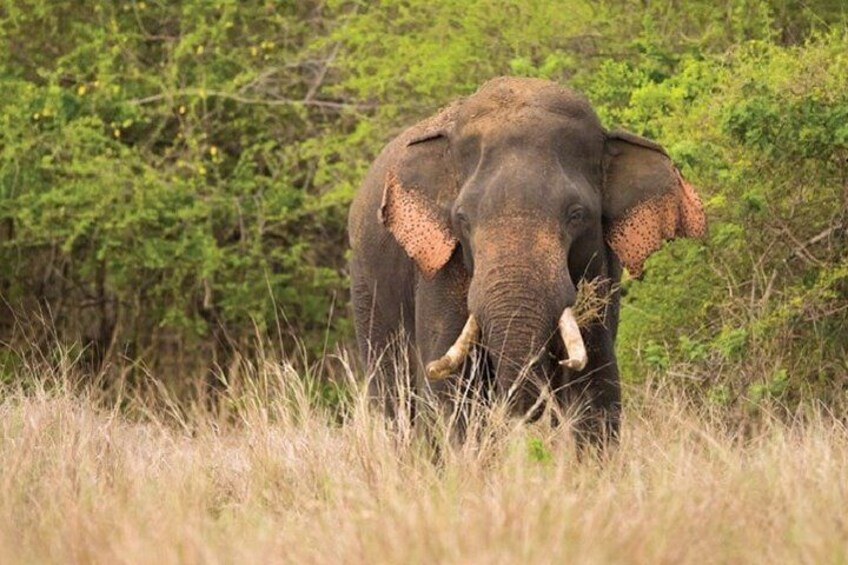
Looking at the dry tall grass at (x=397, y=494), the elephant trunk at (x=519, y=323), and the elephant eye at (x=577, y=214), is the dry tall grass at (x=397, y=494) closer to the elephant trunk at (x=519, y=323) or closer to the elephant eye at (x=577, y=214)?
the elephant trunk at (x=519, y=323)

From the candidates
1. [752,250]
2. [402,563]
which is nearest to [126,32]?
[752,250]

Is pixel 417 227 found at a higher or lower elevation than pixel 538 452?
higher

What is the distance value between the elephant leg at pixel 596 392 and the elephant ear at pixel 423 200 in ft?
2.57

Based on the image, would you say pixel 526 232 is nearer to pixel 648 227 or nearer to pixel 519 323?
pixel 519 323

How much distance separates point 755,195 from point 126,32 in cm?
973

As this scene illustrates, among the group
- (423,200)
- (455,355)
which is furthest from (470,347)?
(423,200)

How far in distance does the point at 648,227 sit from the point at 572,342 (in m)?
1.19

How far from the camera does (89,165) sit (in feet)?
69.8

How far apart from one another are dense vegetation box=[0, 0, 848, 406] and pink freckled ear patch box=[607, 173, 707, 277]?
381 centimetres

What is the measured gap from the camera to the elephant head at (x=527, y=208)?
10.7 metres

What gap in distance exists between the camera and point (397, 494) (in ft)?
29.1

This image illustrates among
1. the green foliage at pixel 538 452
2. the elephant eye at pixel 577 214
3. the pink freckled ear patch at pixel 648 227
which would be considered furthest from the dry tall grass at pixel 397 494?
the elephant eye at pixel 577 214

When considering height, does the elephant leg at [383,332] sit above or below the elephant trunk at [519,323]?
below

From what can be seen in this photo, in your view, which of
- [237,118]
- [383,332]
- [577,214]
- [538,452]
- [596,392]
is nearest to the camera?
[538,452]
